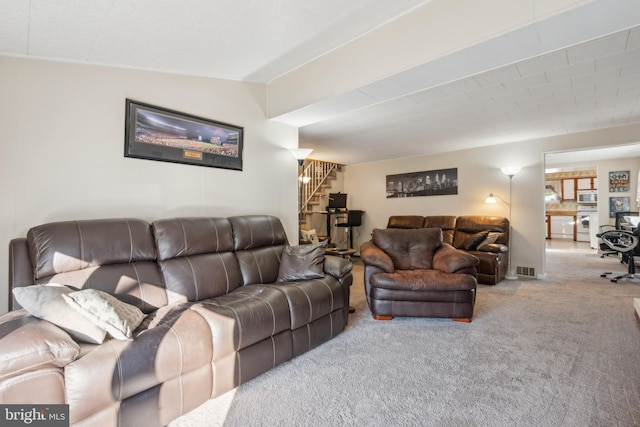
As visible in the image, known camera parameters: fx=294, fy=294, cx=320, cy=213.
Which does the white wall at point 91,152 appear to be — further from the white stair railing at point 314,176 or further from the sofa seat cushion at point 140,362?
the white stair railing at point 314,176

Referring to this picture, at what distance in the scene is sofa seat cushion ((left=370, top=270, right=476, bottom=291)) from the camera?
2889 mm

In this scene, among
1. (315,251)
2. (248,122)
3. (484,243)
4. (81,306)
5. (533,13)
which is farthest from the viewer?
(484,243)

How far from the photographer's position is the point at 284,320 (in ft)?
6.73

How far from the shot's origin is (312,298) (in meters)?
2.28

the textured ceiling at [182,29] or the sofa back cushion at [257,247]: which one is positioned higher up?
the textured ceiling at [182,29]

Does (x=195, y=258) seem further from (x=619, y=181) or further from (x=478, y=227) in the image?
(x=619, y=181)

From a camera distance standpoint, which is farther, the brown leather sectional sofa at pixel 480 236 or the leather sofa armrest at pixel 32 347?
the brown leather sectional sofa at pixel 480 236

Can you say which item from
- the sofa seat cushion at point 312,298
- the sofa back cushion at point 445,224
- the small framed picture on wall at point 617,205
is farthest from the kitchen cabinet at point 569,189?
A: the sofa seat cushion at point 312,298

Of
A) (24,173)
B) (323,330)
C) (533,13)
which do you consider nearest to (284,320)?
(323,330)

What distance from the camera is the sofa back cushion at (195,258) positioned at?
2.17m

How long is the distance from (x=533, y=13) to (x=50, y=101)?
311 centimetres

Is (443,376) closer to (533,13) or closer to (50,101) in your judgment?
(533,13)

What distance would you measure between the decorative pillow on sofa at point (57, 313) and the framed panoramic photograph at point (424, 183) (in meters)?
5.91

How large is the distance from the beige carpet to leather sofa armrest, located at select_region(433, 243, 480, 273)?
544 millimetres
